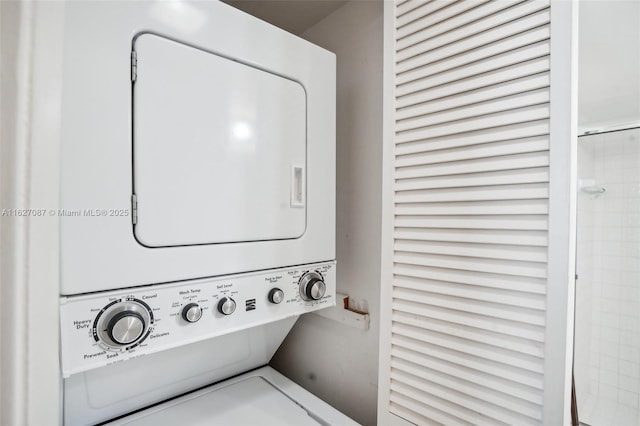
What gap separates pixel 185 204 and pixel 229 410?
0.94 metres

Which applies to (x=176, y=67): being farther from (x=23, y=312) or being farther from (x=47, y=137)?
(x=23, y=312)

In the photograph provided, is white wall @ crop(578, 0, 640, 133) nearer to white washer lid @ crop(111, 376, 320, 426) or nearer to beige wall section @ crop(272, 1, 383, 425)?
A: beige wall section @ crop(272, 1, 383, 425)

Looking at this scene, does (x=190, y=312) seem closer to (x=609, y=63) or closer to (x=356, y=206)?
(x=356, y=206)

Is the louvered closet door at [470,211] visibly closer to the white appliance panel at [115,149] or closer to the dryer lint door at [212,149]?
the dryer lint door at [212,149]

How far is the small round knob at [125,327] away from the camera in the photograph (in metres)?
0.85

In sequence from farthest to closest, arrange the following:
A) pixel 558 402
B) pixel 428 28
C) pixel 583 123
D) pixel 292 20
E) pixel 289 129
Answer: pixel 292 20 → pixel 583 123 → pixel 289 129 → pixel 428 28 → pixel 558 402

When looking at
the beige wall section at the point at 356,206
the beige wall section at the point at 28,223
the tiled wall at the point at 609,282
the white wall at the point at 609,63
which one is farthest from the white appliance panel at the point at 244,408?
the white wall at the point at 609,63

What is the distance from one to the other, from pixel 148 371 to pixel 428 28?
5.40 feet

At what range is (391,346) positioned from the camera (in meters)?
1.22

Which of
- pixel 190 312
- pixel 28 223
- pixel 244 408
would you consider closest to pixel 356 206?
pixel 190 312

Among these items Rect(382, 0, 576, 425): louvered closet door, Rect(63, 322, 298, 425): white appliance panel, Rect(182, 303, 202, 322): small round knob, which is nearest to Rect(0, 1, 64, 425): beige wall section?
Rect(182, 303, 202, 322): small round knob

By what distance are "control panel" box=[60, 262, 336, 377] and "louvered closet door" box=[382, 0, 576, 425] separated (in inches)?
16.5

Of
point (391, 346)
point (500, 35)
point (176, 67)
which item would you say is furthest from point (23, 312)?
point (500, 35)

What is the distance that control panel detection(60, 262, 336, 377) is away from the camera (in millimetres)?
829
